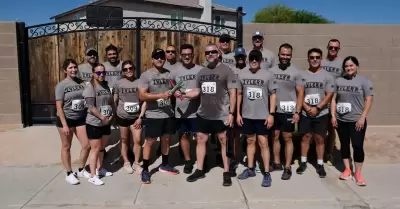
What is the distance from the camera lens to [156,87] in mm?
4984

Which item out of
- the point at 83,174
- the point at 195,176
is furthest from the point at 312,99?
the point at 83,174

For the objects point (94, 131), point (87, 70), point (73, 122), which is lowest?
point (94, 131)

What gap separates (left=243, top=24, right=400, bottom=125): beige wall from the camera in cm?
756

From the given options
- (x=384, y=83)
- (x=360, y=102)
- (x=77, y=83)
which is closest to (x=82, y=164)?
(x=77, y=83)

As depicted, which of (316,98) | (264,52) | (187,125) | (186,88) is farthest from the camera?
(264,52)

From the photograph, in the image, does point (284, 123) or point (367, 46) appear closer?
point (284, 123)

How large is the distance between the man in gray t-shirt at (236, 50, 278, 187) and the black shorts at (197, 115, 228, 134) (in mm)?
225

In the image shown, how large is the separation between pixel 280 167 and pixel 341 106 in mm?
1266

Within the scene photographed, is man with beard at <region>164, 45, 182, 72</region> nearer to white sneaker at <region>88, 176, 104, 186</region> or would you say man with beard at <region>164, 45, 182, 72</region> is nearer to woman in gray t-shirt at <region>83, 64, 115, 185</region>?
woman in gray t-shirt at <region>83, 64, 115, 185</region>

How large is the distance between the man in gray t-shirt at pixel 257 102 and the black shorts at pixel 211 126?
22cm

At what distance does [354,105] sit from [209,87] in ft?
6.34

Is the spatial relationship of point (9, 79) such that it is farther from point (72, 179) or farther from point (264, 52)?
point (264, 52)

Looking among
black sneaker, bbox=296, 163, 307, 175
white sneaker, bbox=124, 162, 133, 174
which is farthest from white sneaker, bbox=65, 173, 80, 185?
black sneaker, bbox=296, 163, 307, 175

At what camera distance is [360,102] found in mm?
4879
